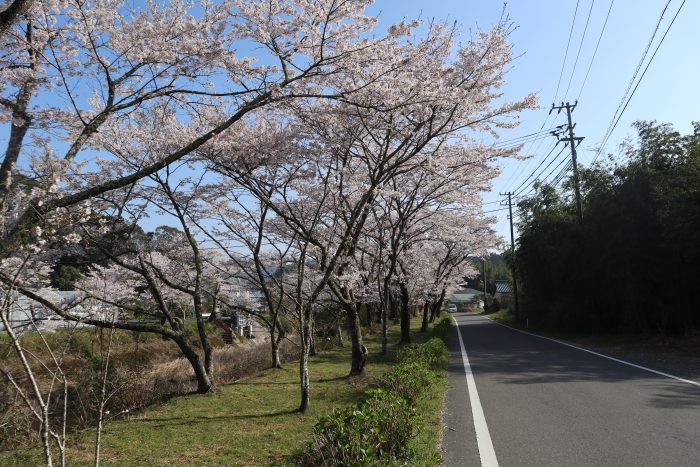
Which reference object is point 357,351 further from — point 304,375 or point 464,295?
point 464,295

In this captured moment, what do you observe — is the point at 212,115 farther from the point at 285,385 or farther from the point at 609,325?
the point at 609,325

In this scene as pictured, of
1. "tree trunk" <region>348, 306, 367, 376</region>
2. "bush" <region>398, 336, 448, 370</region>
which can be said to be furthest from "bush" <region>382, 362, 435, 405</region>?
"tree trunk" <region>348, 306, 367, 376</region>

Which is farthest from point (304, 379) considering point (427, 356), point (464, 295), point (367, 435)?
point (464, 295)

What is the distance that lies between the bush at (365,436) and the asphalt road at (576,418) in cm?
79

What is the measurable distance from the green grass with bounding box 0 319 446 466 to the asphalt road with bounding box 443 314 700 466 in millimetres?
513

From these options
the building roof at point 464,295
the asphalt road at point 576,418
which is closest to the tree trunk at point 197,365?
the asphalt road at point 576,418

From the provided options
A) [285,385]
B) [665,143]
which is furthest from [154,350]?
[665,143]

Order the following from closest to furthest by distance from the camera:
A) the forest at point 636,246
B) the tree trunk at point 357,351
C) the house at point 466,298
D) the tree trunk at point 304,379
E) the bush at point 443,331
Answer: the tree trunk at point 304,379
the tree trunk at point 357,351
the forest at point 636,246
the bush at point 443,331
the house at point 466,298

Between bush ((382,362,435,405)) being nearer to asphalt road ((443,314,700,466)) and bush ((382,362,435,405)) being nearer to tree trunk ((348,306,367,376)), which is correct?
asphalt road ((443,314,700,466))

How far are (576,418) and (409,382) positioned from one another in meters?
2.35

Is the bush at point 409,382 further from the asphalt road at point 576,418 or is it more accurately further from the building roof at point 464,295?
the building roof at point 464,295

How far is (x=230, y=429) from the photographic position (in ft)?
24.0

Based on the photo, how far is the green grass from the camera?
19.5 feet

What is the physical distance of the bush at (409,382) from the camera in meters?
6.98
